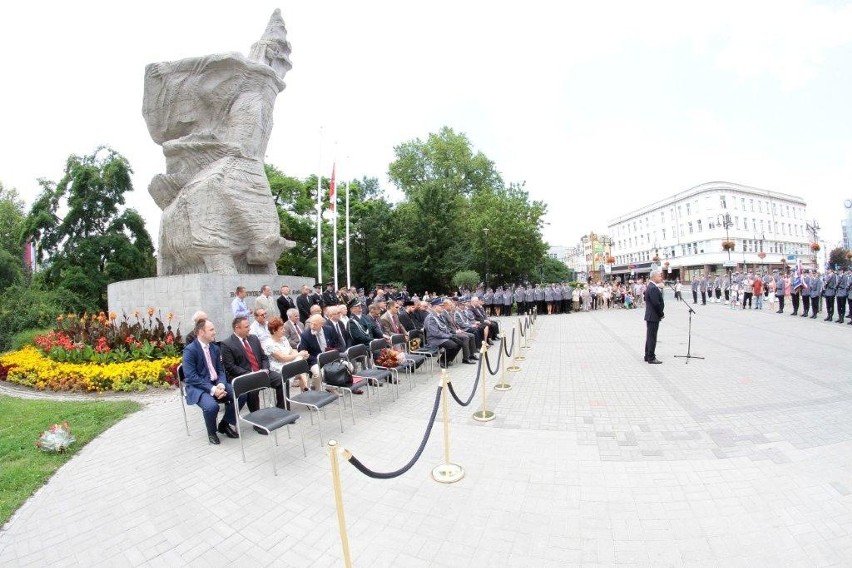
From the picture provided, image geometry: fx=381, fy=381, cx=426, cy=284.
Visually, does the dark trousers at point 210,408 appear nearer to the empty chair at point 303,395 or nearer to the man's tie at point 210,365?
the man's tie at point 210,365

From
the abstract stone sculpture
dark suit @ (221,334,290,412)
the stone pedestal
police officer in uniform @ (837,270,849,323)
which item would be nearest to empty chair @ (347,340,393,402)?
dark suit @ (221,334,290,412)

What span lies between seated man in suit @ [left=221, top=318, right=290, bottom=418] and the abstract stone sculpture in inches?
264

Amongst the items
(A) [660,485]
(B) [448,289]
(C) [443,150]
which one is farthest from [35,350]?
(C) [443,150]

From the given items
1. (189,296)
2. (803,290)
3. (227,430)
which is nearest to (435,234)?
(803,290)

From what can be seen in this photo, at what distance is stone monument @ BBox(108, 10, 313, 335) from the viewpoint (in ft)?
39.0

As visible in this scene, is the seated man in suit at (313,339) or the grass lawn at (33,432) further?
the seated man in suit at (313,339)

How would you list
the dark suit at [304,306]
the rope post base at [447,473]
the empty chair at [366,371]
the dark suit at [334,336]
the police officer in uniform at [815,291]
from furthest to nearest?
the police officer in uniform at [815,291]
the dark suit at [304,306]
the dark suit at [334,336]
the empty chair at [366,371]
the rope post base at [447,473]

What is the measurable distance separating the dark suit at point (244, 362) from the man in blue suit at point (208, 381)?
4.3 inches

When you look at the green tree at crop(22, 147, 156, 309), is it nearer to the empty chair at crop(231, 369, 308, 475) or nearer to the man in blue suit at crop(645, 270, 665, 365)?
the empty chair at crop(231, 369, 308, 475)

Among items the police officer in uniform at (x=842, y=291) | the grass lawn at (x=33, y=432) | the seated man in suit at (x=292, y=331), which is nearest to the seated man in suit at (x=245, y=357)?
the seated man in suit at (x=292, y=331)

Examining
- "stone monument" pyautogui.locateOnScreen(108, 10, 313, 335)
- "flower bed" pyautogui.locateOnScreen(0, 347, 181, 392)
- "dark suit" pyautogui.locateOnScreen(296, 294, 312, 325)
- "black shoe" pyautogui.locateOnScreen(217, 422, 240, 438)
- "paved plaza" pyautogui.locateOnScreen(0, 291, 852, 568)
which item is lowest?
"paved plaza" pyautogui.locateOnScreen(0, 291, 852, 568)

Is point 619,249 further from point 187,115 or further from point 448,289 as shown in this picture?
point 187,115

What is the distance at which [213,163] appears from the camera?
12.7 meters

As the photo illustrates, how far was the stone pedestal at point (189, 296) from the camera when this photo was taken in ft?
33.8
